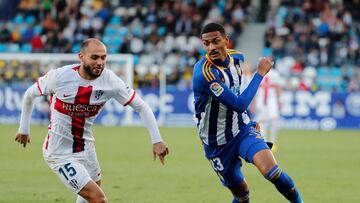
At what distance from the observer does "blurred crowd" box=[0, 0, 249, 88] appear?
108 ft

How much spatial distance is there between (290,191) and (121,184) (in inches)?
190

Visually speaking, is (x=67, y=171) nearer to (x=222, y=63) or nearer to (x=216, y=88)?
(x=216, y=88)

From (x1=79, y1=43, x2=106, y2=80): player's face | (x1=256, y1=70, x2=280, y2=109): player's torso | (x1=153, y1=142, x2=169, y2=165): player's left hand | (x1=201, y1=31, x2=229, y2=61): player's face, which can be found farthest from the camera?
(x1=256, y1=70, x2=280, y2=109): player's torso

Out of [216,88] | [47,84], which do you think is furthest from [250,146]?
[47,84]

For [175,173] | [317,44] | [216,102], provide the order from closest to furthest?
[216,102] → [175,173] → [317,44]

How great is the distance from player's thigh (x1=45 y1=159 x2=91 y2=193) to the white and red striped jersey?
0.17 metres

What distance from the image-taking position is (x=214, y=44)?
9.13 meters

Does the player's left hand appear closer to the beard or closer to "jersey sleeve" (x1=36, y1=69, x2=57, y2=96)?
the beard

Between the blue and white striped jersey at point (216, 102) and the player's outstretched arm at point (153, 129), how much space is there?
0.75 metres

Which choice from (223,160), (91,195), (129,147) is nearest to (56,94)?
(91,195)

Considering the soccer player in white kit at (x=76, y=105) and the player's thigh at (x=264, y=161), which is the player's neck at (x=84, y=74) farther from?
the player's thigh at (x=264, y=161)

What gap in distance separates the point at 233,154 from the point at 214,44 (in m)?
1.33

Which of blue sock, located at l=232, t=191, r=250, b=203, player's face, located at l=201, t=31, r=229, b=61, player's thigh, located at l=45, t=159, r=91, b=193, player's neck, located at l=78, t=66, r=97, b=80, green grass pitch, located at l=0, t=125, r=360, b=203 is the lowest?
green grass pitch, located at l=0, t=125, r=360, b=203

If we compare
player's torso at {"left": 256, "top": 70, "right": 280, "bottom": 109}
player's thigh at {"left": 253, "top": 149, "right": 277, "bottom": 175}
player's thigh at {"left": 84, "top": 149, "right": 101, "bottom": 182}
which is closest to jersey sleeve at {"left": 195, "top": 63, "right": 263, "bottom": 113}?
player's thigh at {"left": 253, "top": 149, "right": 277, "bottom": 175}
